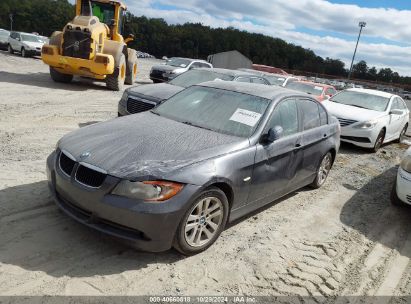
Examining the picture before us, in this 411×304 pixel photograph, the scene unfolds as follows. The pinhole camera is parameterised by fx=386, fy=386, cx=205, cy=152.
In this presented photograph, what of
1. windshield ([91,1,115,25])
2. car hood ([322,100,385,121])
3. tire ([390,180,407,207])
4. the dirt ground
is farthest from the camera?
windshield ([91,1,115,25])

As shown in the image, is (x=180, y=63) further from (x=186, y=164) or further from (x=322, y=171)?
(x=186, y=164)

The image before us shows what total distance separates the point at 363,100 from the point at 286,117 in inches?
Answer: 257

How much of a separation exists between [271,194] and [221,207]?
1.02 metres

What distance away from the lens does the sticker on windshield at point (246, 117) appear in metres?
4.37

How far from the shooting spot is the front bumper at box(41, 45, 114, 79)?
503 inches

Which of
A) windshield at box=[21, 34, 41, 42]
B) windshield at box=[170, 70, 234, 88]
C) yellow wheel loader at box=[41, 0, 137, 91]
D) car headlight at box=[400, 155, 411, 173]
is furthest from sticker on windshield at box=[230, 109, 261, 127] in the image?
windshield at box=[21, 34, 41, 42]

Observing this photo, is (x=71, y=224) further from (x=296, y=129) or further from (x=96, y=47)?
(x=96, y=47)

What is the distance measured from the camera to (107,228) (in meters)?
3.36

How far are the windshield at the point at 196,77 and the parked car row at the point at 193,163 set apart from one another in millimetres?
3795

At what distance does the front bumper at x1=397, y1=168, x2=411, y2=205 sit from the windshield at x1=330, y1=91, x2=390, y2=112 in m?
5.06

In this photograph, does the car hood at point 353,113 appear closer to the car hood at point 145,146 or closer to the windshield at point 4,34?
the car hood at point 145,146

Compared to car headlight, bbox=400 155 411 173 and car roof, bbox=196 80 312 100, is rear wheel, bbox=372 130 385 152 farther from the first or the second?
car roof, bbox=196 80 312 100

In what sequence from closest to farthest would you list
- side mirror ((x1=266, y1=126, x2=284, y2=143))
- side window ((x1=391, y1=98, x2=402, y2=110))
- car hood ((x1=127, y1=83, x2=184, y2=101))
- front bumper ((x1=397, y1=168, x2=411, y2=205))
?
side mirror ((x1=266, y1=126, x2=284, y2=143)), front bumper ((x1=397, y1=168, x2=411, y2=205)), car hood ((x1=127, y1=83, x2=184, y2=101)), side window ((x1=391, y1=98, x2=402, y2=110))

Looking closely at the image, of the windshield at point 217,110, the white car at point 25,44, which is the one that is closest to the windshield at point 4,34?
the white car at point 25,44
